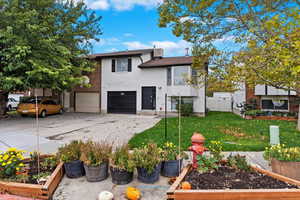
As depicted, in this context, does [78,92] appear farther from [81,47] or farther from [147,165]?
[147,165]

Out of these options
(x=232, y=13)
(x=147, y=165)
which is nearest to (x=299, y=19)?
(x=232, y=13)

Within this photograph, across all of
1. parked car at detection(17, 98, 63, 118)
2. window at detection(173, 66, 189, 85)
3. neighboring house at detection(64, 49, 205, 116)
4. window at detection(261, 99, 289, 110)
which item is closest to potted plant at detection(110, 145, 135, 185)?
neighboring house at detection(64, 49, 205, 116)

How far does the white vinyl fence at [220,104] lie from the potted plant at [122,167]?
19.4 m

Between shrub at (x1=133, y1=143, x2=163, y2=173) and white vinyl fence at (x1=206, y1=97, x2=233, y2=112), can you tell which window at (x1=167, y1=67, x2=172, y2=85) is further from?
shrub at (x1=133, y1=143, x2=163, y2=173)

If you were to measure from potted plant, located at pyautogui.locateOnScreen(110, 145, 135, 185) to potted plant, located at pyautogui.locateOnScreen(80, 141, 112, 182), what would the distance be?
0.64 feet

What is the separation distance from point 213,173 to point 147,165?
3.98 ft

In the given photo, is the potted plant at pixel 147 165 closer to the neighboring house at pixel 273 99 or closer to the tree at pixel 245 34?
the tree at pixel 245 34

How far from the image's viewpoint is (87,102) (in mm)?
17984

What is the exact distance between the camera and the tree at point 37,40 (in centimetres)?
964

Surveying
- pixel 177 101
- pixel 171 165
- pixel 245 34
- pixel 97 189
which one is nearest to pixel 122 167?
pixel 97 189

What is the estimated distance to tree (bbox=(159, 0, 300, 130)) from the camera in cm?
429

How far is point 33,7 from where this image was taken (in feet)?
35.7

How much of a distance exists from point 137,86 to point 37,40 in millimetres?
8262

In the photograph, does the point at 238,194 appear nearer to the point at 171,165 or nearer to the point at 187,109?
the point at 171,165
